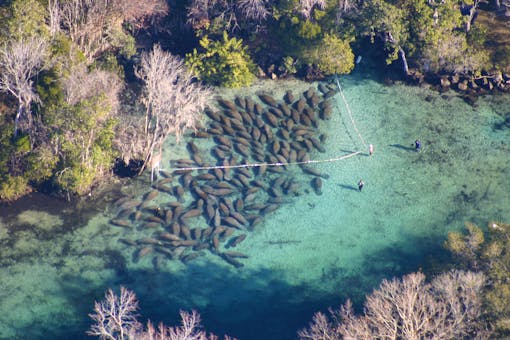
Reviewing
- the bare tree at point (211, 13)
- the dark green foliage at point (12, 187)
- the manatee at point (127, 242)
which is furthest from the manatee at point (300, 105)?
the dark green foliage at point (12, 187)

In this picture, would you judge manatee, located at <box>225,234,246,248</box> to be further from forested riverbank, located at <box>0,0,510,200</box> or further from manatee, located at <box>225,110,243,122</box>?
manatee, located at <box>225,110,243,122</box>

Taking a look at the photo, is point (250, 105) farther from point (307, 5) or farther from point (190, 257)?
point (190, 257)

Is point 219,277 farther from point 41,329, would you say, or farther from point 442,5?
point 442,5

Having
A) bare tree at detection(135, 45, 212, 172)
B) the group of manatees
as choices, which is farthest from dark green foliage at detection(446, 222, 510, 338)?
bare tree at detection(135, 45, 212, 172)

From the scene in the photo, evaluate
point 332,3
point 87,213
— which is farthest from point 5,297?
point 332,3

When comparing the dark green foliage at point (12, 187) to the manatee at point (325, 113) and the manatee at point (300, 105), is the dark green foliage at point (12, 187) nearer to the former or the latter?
the manatee at point (300, 105)

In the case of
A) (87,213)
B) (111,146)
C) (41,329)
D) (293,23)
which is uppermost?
(293,23)
